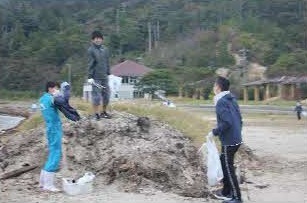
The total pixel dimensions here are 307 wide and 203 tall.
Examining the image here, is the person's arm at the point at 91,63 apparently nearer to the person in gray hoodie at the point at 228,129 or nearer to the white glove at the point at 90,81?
the white glove at the point at 90,81

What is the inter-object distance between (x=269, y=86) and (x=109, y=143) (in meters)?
49.3

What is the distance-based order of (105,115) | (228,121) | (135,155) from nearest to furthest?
(228,121) → (135,155) → (105,115)

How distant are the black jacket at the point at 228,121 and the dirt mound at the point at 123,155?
3.93 feet

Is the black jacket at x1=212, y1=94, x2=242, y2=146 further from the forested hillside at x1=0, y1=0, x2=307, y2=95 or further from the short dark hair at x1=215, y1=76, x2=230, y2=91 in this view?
the forested hillside at x1=0, y1=0, x2=307, y2=95

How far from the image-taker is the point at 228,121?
7684mm

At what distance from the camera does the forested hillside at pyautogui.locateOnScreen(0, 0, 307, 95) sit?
69.6 m

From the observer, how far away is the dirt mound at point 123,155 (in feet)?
29.2

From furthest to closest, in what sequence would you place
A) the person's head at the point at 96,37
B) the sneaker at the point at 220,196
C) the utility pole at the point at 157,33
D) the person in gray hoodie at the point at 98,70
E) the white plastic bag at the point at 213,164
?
the utility pole at the point at 157,33, the person in gray hoodie at the point at 98,70, the person's head at the point at 96,37, the white plastic bag at the point at 213,164, the sneaker at the point at 220,196

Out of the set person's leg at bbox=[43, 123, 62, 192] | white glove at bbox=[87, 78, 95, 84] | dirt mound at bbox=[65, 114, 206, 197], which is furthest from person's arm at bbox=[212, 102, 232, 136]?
white glove at bbox=[87, 78, 95, 84]

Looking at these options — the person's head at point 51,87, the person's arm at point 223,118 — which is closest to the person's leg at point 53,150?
the person's head at point 51,87

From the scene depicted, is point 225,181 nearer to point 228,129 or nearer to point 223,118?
point 228,129

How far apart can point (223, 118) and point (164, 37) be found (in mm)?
85203

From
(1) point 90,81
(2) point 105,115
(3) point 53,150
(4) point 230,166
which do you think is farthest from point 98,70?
(4) point 230,166

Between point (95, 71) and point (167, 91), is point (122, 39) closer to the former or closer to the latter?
point (167, 91)
